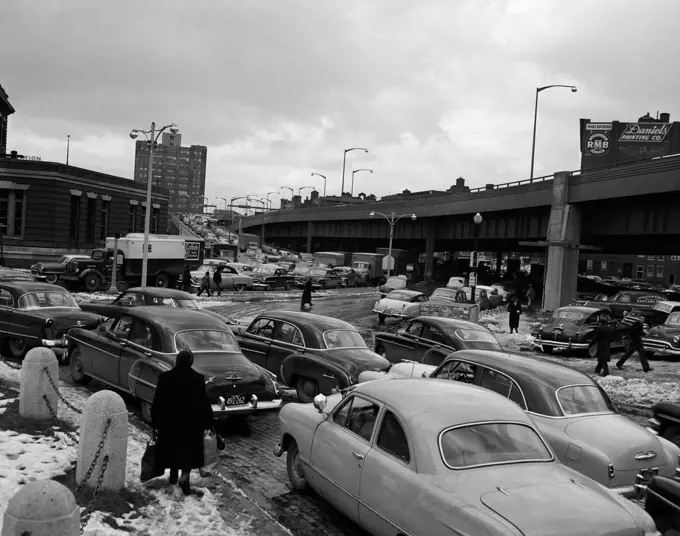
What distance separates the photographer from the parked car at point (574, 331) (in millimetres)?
22469

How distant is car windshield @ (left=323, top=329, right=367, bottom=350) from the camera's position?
12.4 meters

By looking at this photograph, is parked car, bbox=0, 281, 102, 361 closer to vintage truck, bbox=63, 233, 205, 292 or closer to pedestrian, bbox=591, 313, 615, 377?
pedestrian, bbox=591, 313, 615, 377

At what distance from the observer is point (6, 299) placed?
14.5m

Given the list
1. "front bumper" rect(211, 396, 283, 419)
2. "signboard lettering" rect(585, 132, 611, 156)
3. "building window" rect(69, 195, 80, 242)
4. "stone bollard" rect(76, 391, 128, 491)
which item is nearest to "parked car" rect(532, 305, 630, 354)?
"front bumper" rect(211, 396, 283, 419)

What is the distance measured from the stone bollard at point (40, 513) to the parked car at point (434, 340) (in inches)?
436

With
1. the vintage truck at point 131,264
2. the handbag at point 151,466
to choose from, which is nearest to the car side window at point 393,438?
the handbag at point 151,466

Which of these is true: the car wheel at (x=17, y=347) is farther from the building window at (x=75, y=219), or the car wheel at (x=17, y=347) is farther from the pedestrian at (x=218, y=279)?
the building window at (x=75, y=219)

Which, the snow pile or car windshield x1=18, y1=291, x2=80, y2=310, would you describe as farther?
the snow pile

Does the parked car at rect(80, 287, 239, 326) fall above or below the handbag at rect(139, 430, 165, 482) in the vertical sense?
above

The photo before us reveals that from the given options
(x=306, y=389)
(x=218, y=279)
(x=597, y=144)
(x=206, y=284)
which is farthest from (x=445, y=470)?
(x=597, y=144)

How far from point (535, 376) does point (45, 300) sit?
36.4 feet

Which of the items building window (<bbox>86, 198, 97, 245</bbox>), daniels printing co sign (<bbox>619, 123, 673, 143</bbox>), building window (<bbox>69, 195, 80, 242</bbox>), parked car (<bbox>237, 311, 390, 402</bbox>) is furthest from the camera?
building window (<bbox>86, 198, 97, 245</bbox>)

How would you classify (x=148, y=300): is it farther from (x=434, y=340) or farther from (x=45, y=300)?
(x=434, y=340)

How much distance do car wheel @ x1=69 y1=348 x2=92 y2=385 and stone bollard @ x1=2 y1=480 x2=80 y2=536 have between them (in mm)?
7611
